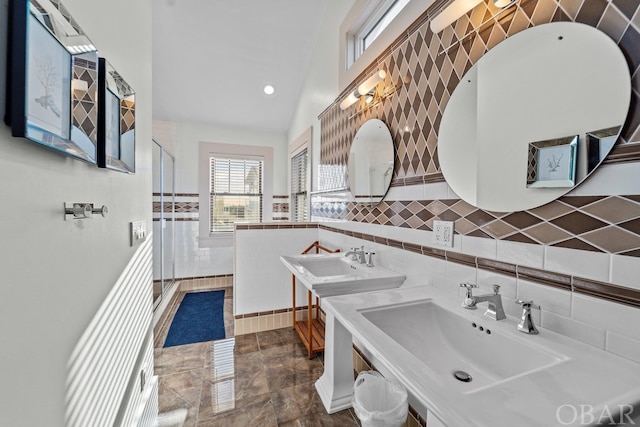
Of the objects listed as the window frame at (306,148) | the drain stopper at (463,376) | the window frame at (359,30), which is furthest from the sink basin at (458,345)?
the window frame at (306,148)

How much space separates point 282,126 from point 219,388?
3560 mm

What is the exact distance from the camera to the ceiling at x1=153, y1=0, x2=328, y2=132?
8.88 feet

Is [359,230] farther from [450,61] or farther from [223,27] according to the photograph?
[223,27]

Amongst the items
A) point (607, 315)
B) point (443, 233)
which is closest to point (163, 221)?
point (443, 233)

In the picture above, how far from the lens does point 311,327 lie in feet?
7.50

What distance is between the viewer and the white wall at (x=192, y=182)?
155 inches

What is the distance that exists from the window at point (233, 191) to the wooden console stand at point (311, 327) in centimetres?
191

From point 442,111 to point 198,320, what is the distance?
3090 millimetres

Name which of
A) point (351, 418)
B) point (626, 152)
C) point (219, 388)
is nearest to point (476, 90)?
point (626, 152)

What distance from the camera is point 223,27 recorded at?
2.85 metres

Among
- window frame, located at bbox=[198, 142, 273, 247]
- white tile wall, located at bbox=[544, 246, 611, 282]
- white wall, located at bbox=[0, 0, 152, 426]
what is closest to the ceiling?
window frame, located at bbox=[198, 142, 273, 247]

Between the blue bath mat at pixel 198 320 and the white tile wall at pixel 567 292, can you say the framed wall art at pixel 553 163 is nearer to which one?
the white tile wall at pixel 567 292

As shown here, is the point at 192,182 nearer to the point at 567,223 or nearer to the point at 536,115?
the point at 536,115

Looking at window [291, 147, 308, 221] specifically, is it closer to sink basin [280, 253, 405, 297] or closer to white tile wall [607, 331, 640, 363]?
sink basin [280, 253, 405, 297]
